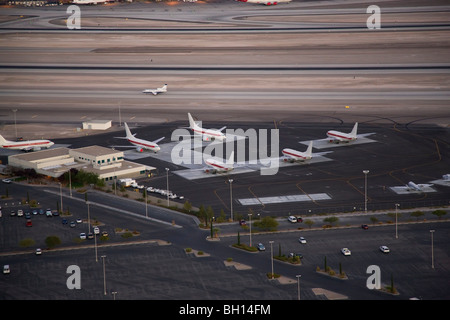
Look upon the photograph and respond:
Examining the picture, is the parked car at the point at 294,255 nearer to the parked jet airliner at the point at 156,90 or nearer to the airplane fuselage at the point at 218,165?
the airplane fuselage at the point at 218,165

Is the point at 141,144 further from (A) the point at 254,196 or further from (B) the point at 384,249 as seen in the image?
(B) the point at 384,249

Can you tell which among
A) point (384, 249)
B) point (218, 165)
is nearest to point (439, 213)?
point (384, 249)

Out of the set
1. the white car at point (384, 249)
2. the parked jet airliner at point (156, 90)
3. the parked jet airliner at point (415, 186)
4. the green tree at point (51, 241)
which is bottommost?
the white car at point (384, 249)

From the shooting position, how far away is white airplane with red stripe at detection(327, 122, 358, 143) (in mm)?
131625

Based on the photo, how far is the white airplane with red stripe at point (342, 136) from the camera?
132 meters

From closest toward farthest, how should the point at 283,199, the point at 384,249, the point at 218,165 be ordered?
the point at 384,249
the point at 283,199
the point at 218,165

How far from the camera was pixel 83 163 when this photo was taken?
120188mm

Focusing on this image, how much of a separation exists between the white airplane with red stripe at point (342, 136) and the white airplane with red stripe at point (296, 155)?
12.1 metres

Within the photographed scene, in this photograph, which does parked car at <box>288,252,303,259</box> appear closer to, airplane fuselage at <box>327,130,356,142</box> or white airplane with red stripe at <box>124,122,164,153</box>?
white airplane with red stripe at <box>124,122,164,153</box>

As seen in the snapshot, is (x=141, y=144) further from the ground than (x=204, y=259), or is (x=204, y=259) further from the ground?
(x=141, y=144)

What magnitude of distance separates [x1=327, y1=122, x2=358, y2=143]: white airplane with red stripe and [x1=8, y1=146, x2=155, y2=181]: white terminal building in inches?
1327

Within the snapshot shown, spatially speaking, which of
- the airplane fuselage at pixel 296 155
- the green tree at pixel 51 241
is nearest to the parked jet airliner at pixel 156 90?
the airplane fuselage at pixel 296 155

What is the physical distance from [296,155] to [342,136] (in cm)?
1491

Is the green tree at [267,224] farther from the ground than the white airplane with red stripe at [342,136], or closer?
closer
